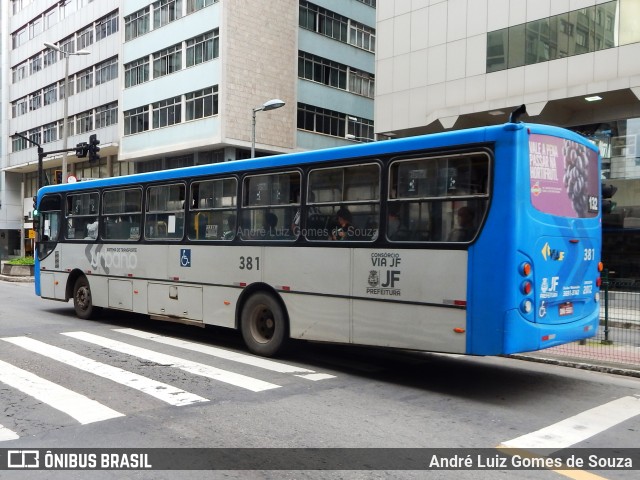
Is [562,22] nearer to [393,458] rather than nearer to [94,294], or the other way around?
[94,294]

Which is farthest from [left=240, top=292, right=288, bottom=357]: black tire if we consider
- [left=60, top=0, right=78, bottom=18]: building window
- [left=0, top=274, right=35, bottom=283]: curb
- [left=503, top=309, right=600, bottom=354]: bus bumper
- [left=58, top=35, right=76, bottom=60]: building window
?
[left=60, top=0, right=78, bottom=18]: building window

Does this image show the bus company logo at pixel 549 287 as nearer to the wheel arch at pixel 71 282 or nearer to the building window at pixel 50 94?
the wheel arch at pixel 71 282

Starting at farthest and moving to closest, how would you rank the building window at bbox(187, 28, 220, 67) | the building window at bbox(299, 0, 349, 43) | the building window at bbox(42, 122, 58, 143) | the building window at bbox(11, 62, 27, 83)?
the building window at bbox(11, 62, 27, 83)
the building window at bbox(42, 122, 58, 143)
the building window at bbox(299, 0, 349, 43)
the building window at bbox(187, 28, 220, 67)

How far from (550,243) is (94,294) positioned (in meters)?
10.1

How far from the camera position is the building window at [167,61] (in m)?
35.8

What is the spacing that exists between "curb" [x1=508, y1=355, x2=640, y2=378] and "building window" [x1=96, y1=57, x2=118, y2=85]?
39058 millimetres

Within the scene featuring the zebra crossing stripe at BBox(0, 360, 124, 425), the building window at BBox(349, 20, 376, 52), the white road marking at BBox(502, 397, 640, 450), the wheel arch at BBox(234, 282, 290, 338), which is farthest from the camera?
the building window at BBox(349, 20, 376, 52)

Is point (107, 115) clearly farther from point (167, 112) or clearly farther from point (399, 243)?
point (399, 243)

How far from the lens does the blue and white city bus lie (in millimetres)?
6836

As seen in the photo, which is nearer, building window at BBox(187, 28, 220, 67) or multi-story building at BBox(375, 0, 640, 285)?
multi-story building at BBox(375, 0, 640, 285)

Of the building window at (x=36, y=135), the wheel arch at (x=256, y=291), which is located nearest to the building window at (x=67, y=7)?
the building window at (x=36, y=135)

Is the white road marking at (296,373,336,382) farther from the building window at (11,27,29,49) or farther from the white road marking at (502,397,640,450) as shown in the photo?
the building window at (11,27,29,49)

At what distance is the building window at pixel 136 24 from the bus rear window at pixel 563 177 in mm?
36231

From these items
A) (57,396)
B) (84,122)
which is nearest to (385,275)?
(57,396)
